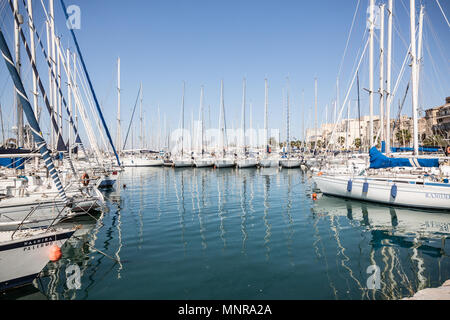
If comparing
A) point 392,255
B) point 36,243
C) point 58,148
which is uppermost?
point 58,148

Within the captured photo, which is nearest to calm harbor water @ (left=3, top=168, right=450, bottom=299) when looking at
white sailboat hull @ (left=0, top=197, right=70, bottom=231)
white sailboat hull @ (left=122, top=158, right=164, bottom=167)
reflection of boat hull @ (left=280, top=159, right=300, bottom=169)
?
white sailboat hull @ (left=0, top=197, right=70, bottom=231)

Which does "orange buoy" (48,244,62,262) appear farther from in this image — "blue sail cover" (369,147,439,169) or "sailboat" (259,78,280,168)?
"sailboat" (259,78,280,168)

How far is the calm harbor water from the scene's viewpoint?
742 centimetres

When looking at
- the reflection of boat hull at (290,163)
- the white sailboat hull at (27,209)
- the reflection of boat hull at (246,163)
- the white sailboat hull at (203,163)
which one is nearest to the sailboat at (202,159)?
the white sailboat hull at (203,163)

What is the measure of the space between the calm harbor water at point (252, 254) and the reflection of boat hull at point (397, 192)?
0.73m

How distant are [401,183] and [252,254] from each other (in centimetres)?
1266

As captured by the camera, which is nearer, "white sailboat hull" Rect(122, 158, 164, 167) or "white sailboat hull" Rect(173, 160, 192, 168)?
"white sailboat hull" Rect(173, 160, 192, 168)

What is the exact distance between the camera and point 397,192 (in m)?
17.1

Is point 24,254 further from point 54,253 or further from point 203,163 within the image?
point 203,163

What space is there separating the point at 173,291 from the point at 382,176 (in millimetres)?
17252

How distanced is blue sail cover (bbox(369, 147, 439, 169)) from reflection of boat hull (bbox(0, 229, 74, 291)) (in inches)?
708

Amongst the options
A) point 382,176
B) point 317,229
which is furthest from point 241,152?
point 317,229

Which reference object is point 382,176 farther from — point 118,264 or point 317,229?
point 118,264

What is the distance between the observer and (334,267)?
875 cm
